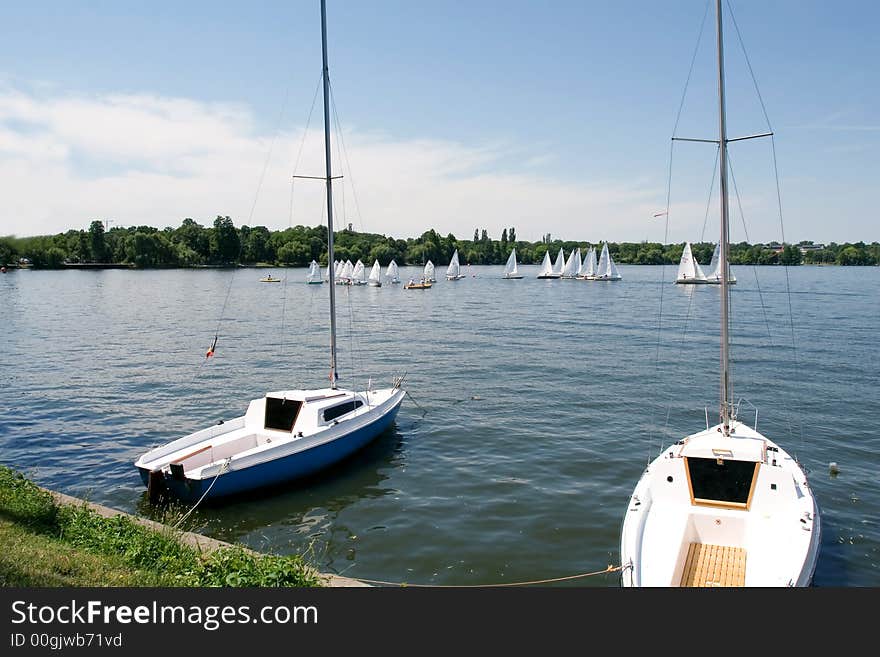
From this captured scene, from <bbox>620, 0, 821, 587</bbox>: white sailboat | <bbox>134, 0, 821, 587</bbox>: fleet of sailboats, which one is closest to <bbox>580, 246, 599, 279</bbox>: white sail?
<bbox>134, 0, 821, 587</bbox>: fleet of sailboats

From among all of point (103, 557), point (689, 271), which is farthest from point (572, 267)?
point (103, 557)

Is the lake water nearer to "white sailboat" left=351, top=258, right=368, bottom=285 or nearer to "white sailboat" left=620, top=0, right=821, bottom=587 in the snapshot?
"white sailboat" left=620, top=0, right=821, bottom=587

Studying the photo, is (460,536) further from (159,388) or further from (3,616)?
(159,388)

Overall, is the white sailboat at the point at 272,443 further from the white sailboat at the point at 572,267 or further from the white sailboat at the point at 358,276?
the white sailboat at the point at 572,267

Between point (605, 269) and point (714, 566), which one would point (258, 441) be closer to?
point (714, 566)

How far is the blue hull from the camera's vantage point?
57.7 ft

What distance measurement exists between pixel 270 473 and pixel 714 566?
39.0 ft

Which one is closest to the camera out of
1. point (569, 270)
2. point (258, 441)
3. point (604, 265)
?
point (258, 441)

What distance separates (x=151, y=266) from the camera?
17500cm

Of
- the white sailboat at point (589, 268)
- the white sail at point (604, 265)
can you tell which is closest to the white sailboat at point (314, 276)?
the white sailboat at point (589, 268)

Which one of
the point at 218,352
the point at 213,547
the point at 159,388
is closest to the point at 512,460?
the point at 213,547

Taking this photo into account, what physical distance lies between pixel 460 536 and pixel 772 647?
32.5ft

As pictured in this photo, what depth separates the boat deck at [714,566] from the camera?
12.6 meters

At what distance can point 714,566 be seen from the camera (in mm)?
12992
